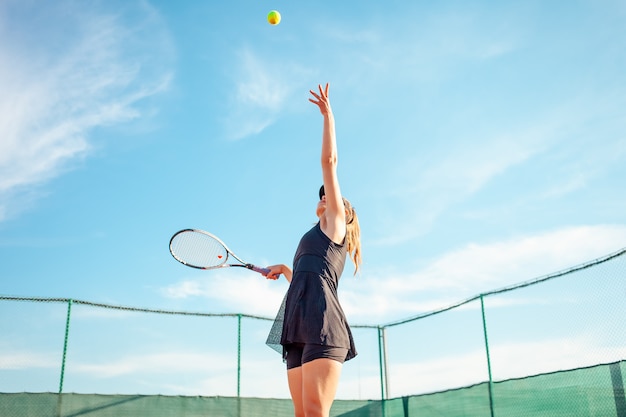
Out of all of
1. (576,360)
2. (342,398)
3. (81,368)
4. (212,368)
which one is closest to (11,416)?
(81,368)

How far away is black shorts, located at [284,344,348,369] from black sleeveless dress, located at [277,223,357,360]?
20mm

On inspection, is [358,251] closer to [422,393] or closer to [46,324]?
[46,324]

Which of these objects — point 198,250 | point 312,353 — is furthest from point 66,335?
point 312,353

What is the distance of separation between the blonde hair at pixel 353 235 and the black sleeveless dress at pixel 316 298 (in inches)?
2.8

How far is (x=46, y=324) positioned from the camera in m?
6.83

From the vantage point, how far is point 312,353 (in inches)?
103

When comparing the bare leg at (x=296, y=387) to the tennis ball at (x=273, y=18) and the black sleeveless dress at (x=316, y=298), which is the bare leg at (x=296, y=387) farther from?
the tennis ball at (x=273, y=18)

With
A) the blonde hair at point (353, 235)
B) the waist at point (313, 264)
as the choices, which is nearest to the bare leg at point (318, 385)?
the waist at point (313, 264)

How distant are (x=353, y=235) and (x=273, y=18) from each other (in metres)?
3.41

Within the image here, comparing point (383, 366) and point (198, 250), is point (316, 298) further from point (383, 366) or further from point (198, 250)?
point (383, 366)

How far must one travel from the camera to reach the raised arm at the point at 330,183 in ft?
8.99

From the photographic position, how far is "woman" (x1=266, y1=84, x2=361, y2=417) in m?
2.57

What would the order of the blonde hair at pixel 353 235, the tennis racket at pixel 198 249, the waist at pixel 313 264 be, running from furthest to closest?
the tennis racket at pixel 198 249 < the blonde hair at pixel 353 235 < the waist at pixel 313 264

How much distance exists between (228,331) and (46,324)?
205 cm
